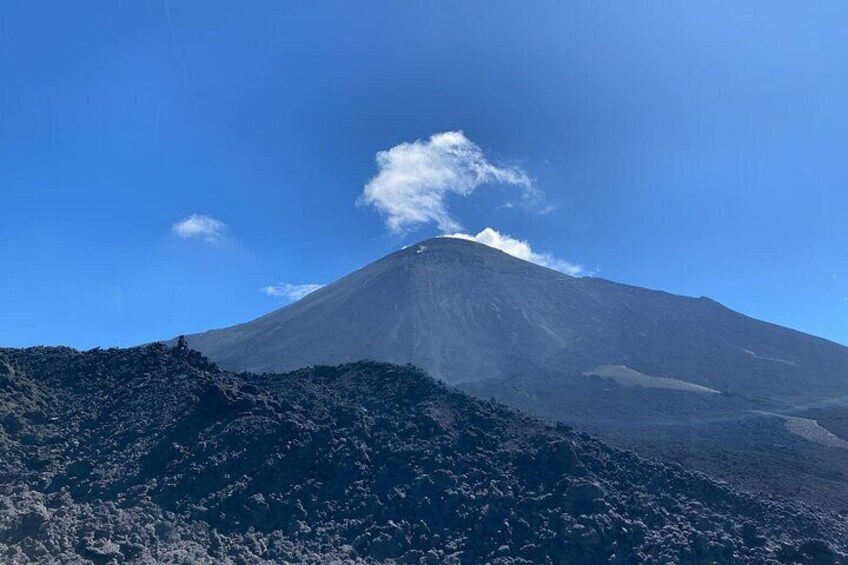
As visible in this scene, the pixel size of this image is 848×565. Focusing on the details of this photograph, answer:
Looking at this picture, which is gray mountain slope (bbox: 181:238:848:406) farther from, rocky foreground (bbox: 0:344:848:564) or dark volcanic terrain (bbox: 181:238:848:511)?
rocky foreground (bbox: 0:344:848:564)

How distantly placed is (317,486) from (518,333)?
56.3 meters

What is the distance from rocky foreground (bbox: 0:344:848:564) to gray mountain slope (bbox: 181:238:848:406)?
35.9m

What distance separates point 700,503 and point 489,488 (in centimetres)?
511

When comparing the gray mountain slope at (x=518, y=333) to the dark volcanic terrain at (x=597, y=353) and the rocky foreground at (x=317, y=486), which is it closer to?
the dark volcanic terrain at (x=597, y=353)

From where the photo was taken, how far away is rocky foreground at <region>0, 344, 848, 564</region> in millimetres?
12602

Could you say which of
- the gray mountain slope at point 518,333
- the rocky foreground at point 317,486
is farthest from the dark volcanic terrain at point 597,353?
the rocky foreground at point 317,486

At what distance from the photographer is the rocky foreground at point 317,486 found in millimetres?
12602

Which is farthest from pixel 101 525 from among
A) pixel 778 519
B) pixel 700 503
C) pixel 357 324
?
pixel 357 324

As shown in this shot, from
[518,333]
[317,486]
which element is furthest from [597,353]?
[317,486]

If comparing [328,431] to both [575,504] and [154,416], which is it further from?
[575,504]

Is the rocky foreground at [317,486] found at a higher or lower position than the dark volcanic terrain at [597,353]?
lower

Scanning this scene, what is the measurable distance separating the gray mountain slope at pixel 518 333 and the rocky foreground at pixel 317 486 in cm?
3591

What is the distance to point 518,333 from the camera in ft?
229

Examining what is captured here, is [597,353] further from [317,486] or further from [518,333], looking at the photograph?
[317,486]
